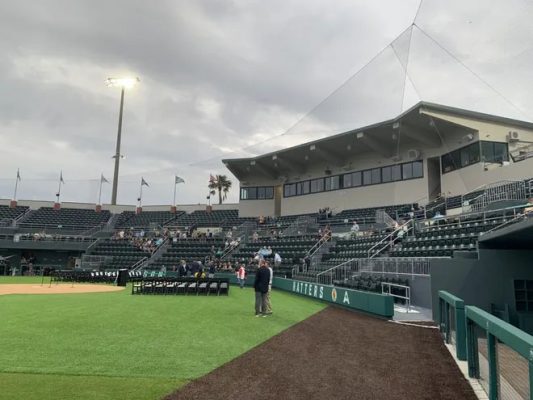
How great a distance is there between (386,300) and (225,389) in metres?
8.34

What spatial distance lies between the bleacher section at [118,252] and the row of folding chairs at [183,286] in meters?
14.3

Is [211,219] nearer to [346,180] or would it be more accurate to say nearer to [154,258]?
[154,258]

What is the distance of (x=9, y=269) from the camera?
126ft

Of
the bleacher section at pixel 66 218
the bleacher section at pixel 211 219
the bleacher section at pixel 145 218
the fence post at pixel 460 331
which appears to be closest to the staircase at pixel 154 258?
the bleacher section at pixel 211 219

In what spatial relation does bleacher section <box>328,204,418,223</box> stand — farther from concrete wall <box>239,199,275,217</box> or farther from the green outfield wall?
the green outfield wall

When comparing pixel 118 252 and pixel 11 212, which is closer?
pixel 118 252

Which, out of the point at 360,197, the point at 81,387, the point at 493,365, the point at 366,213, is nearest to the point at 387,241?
the point at 366,213

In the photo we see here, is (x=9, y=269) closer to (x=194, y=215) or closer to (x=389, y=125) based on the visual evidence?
(x=194, y=215)

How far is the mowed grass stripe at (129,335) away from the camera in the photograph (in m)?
6.57

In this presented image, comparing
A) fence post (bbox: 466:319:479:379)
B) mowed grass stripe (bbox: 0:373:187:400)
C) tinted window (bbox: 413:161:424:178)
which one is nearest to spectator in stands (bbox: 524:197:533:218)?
fence post (bbox: 466:319:479:379)

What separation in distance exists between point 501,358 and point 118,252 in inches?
1378

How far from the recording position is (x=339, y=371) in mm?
6918

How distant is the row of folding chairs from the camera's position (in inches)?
775

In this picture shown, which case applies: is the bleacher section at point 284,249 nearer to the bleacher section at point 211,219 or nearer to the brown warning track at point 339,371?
the bleacher section at point 211,219
